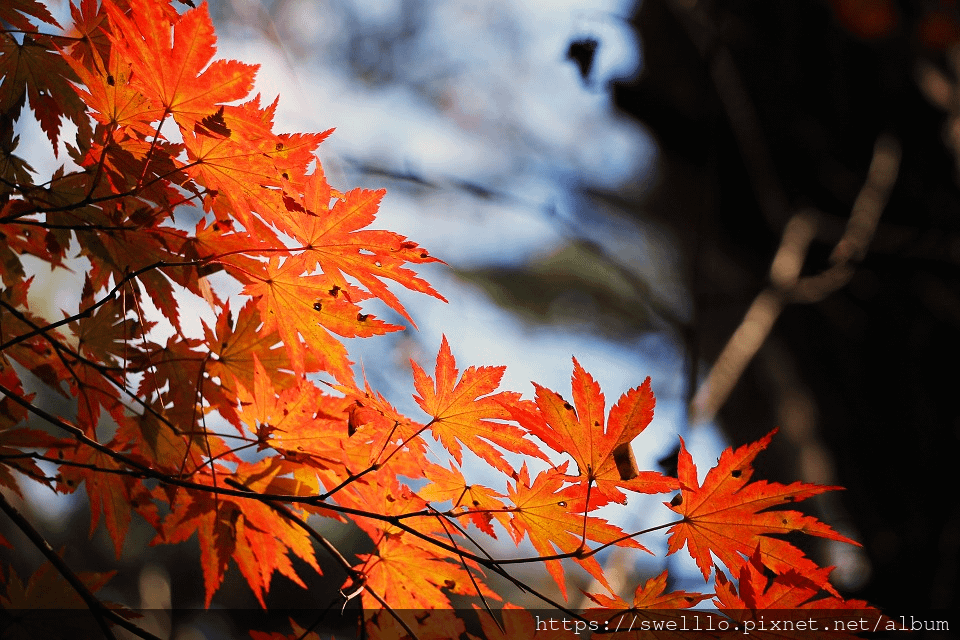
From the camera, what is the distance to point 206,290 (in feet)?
2.17

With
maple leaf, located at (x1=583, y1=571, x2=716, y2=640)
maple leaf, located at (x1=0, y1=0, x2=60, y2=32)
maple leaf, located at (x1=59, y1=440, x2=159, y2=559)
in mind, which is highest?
maple leaf, located at (x1=0, y1=0, x2=60, y2=32)

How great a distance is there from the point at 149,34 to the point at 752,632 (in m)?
0.73

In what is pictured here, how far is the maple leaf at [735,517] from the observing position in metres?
0.58

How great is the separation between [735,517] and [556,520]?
164 millimetres

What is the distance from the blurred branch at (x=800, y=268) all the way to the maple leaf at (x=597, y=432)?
1.66m

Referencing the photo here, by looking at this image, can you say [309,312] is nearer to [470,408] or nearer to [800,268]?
[470,408]

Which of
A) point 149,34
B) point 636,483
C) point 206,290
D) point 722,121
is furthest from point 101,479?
point 722,121

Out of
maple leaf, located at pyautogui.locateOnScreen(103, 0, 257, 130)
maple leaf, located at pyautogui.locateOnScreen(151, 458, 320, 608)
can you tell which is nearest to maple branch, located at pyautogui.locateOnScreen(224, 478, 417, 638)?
maple leaf, located at pyautogui.locateOnScreen(151, 458, 320, 608)

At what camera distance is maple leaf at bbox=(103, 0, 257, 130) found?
55 cm

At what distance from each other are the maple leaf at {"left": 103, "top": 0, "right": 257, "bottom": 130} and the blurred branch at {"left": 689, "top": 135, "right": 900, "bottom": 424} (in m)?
1.88

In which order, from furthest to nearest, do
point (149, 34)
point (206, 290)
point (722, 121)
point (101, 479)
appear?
point (722, 121) < point (101, 479) < point (206, 290) < point (149, 34)

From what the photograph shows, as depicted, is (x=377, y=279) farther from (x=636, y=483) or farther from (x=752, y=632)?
(x=752, y=632)

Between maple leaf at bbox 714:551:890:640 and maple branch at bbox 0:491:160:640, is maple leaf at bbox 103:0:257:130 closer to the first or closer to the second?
maple branch at bbox 0:491:160:640

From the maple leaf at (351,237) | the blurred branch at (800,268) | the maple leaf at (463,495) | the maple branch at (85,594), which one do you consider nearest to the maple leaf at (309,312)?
the maple leaf at (351,237)
